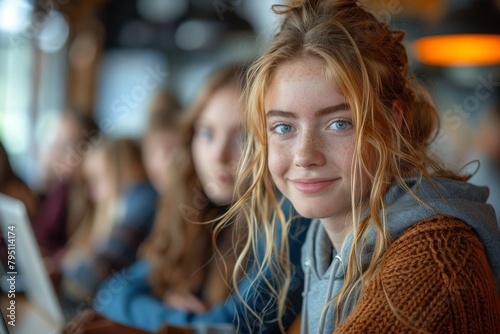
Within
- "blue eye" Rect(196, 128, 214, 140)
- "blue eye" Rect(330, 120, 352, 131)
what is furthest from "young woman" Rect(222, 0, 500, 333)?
"blue eye" Rect(196, 128, 214, 140)

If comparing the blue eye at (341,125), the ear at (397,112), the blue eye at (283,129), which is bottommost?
the blue eye at (283,129)

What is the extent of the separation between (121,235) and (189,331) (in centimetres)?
125

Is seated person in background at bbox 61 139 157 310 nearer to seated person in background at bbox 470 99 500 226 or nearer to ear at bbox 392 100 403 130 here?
seated person in background at bbox 470 99 500 226

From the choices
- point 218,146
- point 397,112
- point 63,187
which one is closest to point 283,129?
point 397,112

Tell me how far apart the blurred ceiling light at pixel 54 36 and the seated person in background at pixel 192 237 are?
192 cm

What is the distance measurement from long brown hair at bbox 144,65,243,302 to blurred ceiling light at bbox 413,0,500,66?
3.31 feet

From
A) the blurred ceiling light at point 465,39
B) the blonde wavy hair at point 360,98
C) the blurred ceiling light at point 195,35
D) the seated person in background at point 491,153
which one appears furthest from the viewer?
the blurred ceiling light at point 195,35

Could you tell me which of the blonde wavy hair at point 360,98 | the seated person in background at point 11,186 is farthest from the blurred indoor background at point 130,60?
the blonde wavy hair at point 360,98

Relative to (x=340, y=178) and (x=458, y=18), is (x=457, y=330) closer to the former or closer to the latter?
(x=340, y=178)

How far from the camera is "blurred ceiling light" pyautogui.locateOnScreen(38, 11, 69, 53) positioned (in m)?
3.65

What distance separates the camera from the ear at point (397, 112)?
2.97ft

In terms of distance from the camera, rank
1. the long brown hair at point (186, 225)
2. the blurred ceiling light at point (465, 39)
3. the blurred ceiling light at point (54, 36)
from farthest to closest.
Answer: the blurred ceiling light at point (54, 36) → the blurred ceiling light at point (465, 39) → the long brown hair at point (186, 225)

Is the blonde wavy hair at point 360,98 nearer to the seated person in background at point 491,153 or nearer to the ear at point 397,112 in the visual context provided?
the ear at point 397,112

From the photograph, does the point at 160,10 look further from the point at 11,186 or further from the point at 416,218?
the point at 416,218
